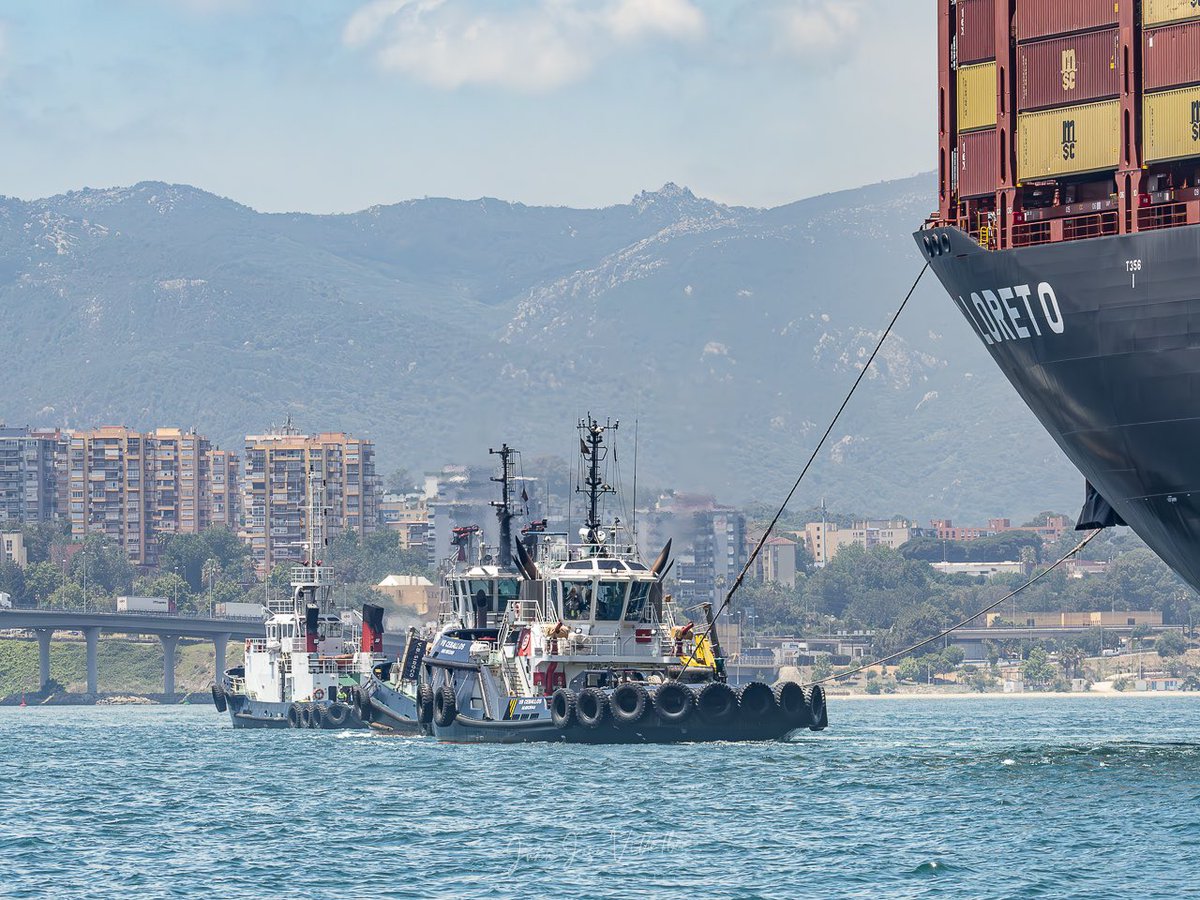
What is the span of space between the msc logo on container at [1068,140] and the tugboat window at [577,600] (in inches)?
1092

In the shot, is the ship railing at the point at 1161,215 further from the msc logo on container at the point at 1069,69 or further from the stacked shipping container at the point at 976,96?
the stacked shipping container at the point at 976,96

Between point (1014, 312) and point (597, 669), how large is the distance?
83.5ft

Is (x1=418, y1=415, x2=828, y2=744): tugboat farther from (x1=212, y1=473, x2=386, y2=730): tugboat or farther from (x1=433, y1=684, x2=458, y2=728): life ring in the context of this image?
(x1=212, y1=473, x2=386, y2=730): tugboat

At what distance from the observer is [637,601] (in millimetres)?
88188

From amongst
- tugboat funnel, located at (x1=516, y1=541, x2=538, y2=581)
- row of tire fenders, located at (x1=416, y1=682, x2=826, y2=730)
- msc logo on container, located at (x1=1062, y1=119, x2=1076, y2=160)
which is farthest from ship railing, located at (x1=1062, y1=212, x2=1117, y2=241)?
tugboat funnel, located at (x1=516, y1=541, x2=538, y2=581)

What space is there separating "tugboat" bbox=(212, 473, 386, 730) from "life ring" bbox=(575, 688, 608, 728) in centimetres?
3570

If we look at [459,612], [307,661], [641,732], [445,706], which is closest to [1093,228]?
[641,732]

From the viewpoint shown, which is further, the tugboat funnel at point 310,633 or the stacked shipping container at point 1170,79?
the tugboat funnel at point 310,633

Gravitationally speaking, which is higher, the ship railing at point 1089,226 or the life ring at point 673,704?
the ship railing at point 1089,226

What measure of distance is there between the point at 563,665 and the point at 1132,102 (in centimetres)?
3287

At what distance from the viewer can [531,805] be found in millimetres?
63062

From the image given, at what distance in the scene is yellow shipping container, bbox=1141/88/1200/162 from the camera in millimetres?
65188

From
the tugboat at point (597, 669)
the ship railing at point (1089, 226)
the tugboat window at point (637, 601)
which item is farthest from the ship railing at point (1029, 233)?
the tugboat window at point (637, 601)

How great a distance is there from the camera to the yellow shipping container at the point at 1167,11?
65812mm
